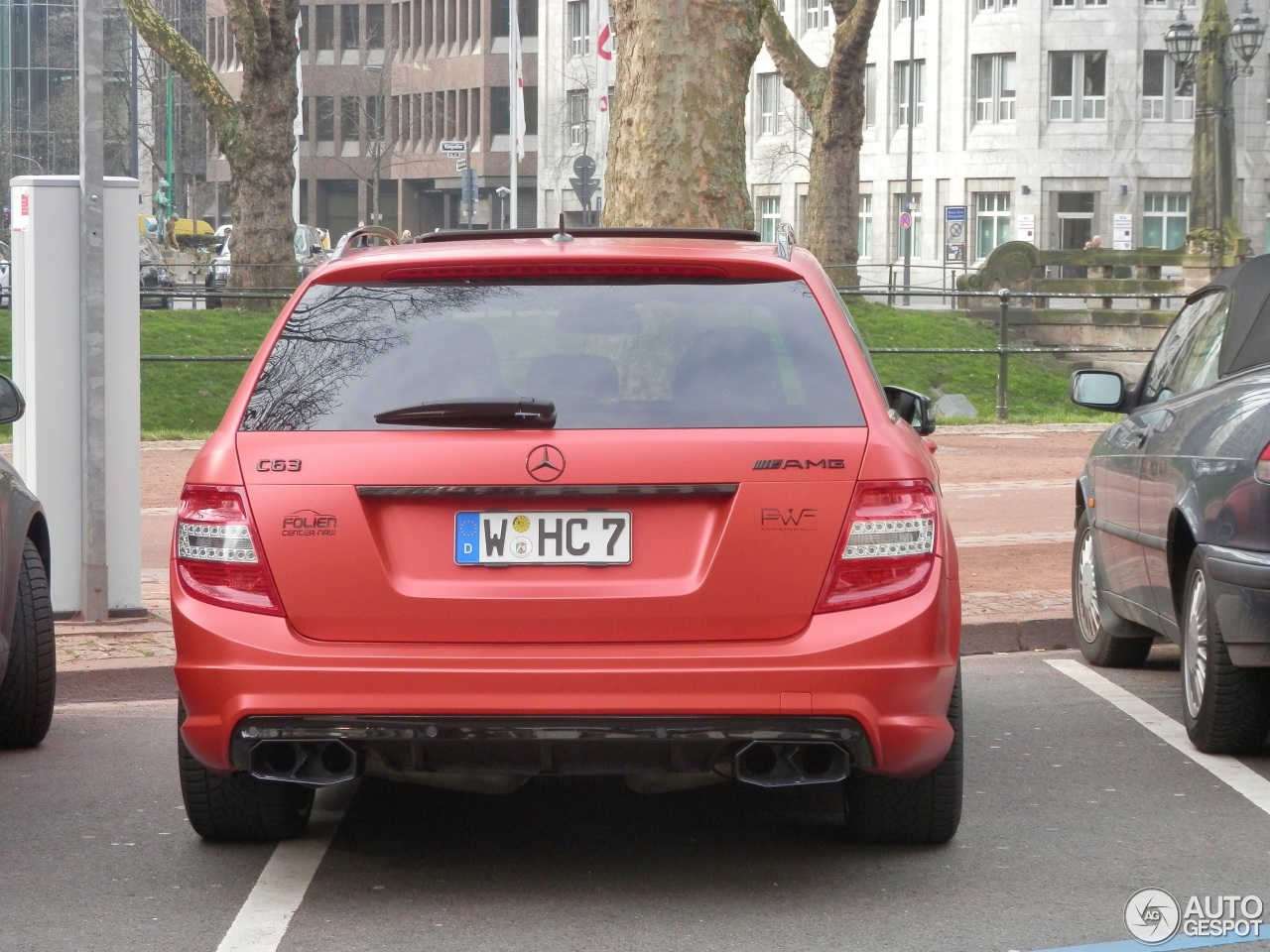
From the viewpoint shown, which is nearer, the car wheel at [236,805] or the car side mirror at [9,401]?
the car wheel at [236,805]

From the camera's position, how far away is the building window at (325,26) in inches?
3912

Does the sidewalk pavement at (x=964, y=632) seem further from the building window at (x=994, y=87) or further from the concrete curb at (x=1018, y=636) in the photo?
the building window at (x=994, y=87)

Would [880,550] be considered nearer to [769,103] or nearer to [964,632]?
[964,632]

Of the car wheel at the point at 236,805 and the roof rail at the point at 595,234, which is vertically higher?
the roof rail at the point at 595,234

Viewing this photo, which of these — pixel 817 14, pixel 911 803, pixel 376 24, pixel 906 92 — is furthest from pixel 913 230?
pixel 911 803

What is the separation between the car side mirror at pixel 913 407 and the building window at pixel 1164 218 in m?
61.2

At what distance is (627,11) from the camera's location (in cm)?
1311

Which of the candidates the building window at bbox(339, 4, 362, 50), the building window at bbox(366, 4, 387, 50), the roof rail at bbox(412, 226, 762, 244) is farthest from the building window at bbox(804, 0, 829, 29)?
the roof rail at bbox(412, 226, 762, 244)

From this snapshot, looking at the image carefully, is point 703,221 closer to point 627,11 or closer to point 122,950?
point 627,11

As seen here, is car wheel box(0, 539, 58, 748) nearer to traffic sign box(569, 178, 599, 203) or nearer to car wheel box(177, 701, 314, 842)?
car wheel box(177, 701, 314, 842)

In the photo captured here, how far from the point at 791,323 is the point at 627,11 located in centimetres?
832

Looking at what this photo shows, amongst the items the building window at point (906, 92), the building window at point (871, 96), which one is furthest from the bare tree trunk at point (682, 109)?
the building window at point (871, 96)

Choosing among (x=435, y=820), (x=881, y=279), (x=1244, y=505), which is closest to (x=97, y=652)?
(x=435, y=820)

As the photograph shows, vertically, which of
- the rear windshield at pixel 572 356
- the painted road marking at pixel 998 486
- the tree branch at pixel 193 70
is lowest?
the painted road marking at pixel 998 486
